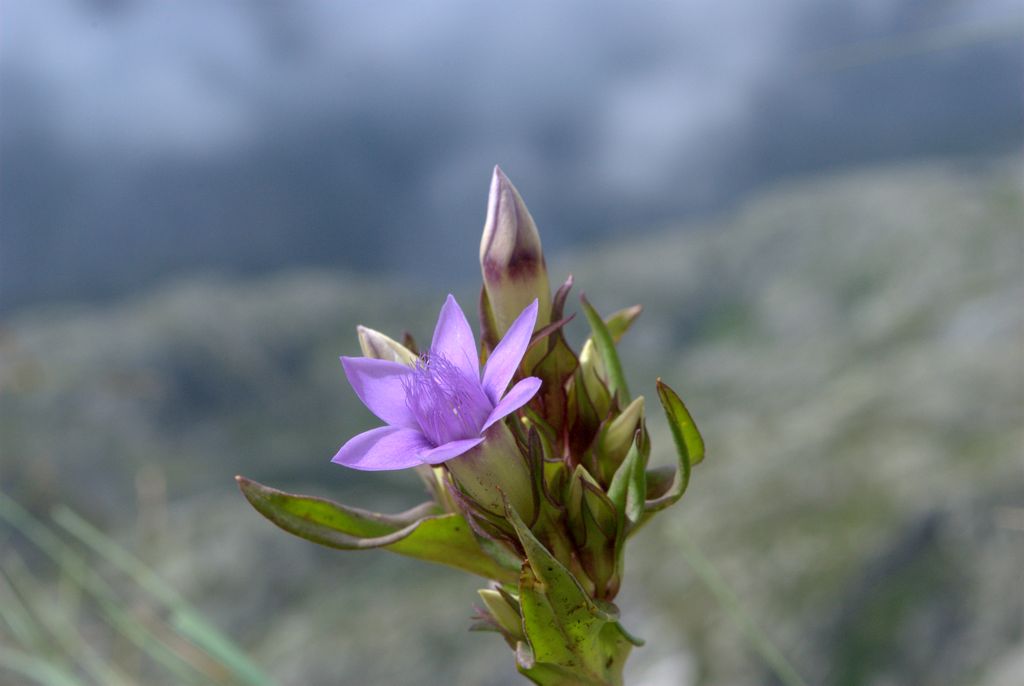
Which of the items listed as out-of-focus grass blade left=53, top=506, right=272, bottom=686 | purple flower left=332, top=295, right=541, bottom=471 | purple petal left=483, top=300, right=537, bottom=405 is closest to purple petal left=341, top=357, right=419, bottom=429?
purple flower left=332, top=295, right=541, bottom=471

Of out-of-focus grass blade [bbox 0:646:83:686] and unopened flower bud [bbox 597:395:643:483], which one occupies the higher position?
unopened flower bud [bbox 597:395:643:483]

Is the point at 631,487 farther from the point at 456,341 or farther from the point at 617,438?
the point at 456,341

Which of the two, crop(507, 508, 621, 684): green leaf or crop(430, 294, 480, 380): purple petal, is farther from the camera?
crop(430, 294, 480, 380): purple petal

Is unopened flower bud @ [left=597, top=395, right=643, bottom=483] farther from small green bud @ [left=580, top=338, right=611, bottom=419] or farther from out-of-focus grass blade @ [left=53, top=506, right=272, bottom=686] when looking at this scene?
out-of-focus grass blade @ [left=53, top=506, right=272, bottom=686]

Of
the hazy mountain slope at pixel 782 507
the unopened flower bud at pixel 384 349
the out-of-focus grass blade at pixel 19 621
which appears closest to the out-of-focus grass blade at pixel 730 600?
the hazy mountain slope at pixel 782 507

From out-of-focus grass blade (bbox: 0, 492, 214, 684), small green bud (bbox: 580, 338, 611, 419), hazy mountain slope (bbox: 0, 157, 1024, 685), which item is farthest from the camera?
hazy mountain slope (bbox: 0, 157, 1024, 685)

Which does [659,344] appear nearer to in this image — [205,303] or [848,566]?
[205,303]

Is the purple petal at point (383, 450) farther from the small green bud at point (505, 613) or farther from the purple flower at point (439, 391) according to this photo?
the small green bud at point (505, 613)

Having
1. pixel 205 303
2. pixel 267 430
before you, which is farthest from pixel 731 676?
pixel 205 303
